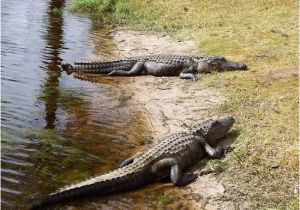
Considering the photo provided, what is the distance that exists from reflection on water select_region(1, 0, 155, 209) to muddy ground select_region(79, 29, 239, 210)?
0.28m

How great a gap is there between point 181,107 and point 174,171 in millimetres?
2699

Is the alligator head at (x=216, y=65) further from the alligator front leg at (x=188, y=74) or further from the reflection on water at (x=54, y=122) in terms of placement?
the reflection on water at (x=54, y=122)

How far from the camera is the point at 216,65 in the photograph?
1112cm

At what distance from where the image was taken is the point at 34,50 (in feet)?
41.8

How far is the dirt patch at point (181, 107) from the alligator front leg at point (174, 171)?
0.11 meters

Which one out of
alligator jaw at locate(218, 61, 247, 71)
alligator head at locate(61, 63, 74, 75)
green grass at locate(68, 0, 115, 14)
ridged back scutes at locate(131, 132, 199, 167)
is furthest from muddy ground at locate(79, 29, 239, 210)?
green grass at locate(68, 0, 115, 14)

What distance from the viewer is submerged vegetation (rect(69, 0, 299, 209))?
605cm

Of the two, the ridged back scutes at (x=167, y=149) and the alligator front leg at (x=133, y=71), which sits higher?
the ridged back scutes at (x=167, y=149)

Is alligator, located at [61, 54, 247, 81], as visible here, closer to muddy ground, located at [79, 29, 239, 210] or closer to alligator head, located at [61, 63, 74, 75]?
alligator head, located at [61, 63, 74, 75]

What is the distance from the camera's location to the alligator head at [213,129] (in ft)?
23.9

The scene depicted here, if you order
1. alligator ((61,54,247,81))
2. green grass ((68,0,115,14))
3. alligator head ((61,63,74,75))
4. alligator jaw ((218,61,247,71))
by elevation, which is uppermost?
alligator jaw ((218,61,247,71))

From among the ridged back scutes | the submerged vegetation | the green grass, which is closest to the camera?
the submerged vegetation

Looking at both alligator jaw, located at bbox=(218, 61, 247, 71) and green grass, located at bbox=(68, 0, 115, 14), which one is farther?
green grass, located at bbox=(68, 0, 115, 14)

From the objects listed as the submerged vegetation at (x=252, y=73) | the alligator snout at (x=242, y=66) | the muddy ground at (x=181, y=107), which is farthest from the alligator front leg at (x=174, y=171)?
the alligator snout at (x=242, y=66)
